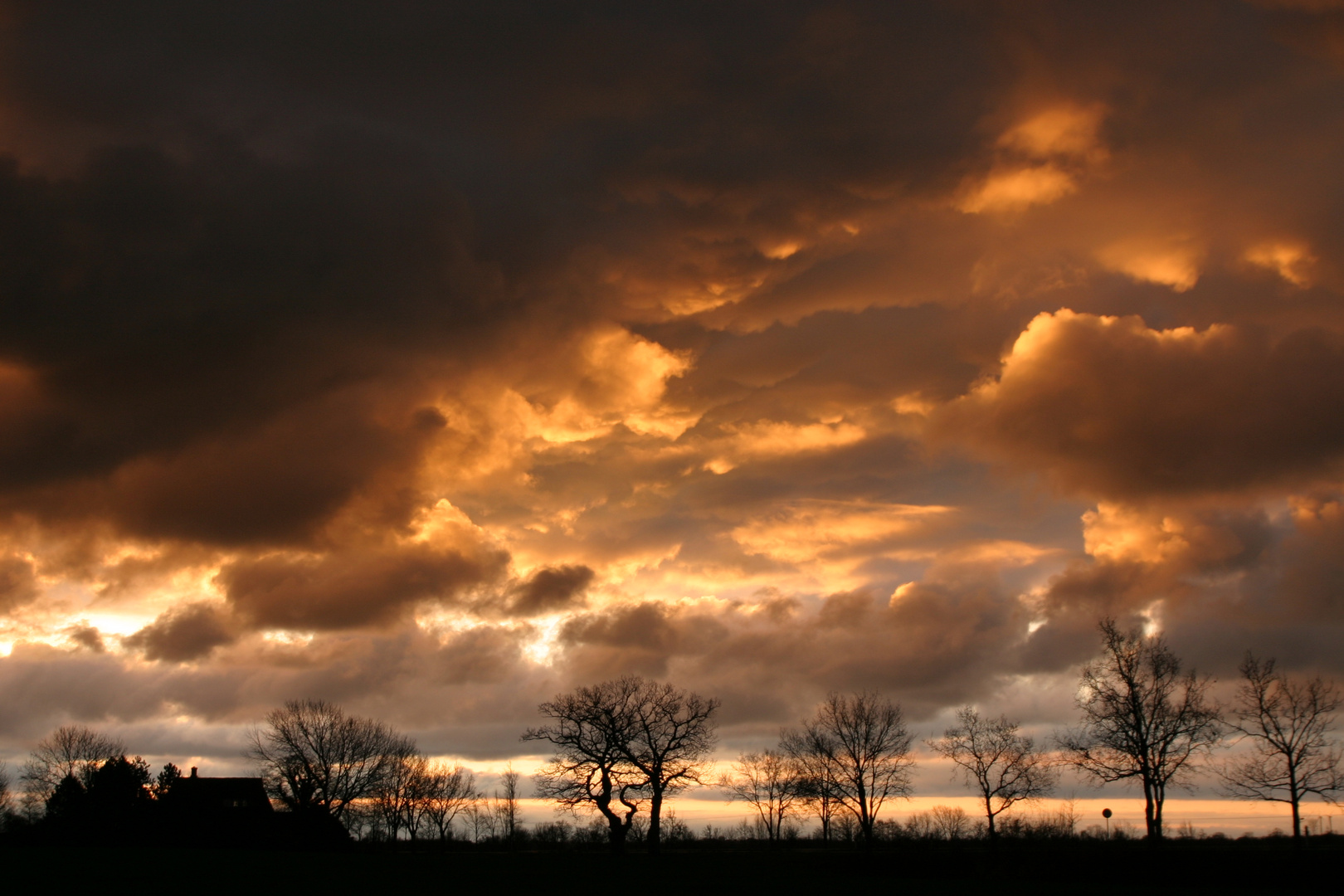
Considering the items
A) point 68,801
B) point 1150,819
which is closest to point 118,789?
point 68,801

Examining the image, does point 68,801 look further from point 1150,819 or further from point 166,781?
point 1150,819

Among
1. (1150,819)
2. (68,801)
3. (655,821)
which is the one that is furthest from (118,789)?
(1150,819)

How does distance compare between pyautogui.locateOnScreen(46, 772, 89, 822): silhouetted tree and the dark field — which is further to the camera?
pyautogui.locateOnScreen(46, 772, 89, 822): silhouetted tree

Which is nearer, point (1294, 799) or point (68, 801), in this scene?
point (1294, 799)

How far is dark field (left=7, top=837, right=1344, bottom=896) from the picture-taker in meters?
40.5

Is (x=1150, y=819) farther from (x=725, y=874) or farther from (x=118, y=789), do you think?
(x=118, y=789)

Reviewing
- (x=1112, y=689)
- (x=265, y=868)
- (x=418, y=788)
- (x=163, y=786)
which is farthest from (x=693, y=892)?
(x=418, y=788)

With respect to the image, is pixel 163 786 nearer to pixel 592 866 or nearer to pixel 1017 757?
pixel 592 866

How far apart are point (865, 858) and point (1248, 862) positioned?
21.4 m

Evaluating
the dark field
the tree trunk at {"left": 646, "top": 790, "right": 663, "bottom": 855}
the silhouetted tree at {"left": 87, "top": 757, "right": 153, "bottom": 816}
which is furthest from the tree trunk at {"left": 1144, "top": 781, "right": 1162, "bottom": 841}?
the silhouetted tree at {"left": 87, "top": 757, "right": 153, "bottom": 816}

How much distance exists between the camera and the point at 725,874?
5462 cm

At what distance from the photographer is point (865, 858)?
61344 millimetres

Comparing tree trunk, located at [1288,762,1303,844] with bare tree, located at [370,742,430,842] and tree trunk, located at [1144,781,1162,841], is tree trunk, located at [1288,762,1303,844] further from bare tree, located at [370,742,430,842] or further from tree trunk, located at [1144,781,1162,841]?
bare tree, located at [370,742,430,842]

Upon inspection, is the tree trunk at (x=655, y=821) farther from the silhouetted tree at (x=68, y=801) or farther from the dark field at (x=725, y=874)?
the silhouetted tree at (x=68, y=801)
